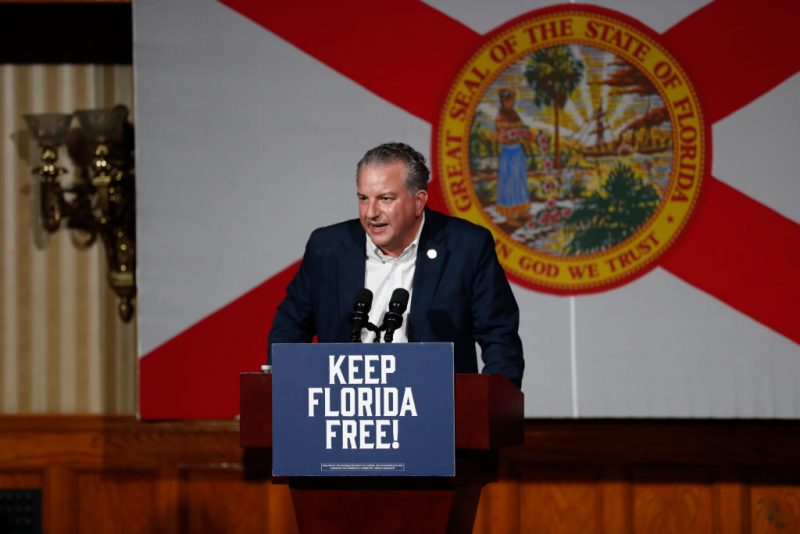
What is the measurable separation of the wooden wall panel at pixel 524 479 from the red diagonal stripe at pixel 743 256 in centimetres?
39

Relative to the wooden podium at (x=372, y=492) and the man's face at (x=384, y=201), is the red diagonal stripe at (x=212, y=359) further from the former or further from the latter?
the wooden podium at (x=372, y=492)

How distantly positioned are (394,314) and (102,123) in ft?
7.42

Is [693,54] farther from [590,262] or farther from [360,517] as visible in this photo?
[360,517]

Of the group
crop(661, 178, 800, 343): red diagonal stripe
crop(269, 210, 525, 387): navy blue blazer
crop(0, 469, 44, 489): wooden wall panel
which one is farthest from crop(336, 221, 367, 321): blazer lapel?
crop(0, 469, 44, 489): wooden wall panel

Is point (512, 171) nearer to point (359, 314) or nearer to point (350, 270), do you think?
point (350, 270)

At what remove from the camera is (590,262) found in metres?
3.71

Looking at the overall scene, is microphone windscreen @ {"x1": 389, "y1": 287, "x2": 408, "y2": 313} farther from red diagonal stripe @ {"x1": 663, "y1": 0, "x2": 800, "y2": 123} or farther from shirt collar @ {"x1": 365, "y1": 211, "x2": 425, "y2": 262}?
red diagonal stripe @ {"x1": 663, "y1": 0, "x2": 800, "y2": 123}

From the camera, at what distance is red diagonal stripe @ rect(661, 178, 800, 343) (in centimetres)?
365

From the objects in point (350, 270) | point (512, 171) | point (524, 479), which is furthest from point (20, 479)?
point (350, 270)

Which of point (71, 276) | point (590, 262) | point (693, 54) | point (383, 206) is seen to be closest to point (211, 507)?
point (71, 276)

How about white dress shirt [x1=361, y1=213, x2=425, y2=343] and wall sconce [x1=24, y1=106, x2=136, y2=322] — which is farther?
wall sconce [x1=24, y1=106, x2=136, y2=322]

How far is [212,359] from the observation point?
12.3 ft

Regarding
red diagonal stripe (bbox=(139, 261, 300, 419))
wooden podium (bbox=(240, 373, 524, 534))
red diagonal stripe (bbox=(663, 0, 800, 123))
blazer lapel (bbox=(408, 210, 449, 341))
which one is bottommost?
wooden podium (bbox=(240, 373, 524, 534))

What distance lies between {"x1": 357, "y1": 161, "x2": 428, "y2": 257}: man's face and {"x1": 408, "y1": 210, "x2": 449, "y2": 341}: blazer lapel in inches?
3.8
